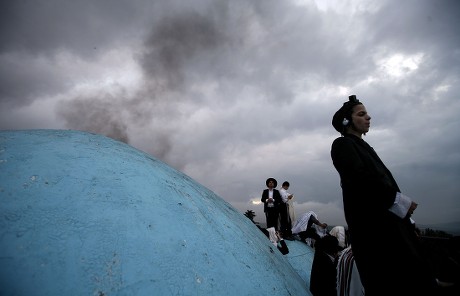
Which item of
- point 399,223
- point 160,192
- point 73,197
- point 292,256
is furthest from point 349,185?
point 292,256

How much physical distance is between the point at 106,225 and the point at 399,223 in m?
2.07

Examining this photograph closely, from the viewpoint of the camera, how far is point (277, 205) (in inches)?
315

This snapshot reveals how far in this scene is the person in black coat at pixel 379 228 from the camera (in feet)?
5.38

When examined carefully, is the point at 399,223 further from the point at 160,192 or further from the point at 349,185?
the point at 160,192

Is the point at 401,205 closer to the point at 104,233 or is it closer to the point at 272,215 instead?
the point at 104,233

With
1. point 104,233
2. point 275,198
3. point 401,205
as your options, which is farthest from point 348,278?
point 275,198

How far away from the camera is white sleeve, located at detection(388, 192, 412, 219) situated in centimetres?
168

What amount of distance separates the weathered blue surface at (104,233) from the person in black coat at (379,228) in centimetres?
85

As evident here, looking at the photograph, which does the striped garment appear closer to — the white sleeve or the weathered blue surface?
the weathered blue surface

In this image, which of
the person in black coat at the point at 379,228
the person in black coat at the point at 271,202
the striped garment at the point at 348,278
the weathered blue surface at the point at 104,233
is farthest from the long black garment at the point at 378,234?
the person in black coat at the point at 271,202

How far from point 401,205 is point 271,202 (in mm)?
6356

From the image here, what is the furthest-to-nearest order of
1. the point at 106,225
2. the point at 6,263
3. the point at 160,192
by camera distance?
1. the point at 160,192
2. the point at 106,225
3. the point at 6,263

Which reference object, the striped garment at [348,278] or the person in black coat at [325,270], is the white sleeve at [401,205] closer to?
the striped garment at [348,278]

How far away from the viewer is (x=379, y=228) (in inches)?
69.7
